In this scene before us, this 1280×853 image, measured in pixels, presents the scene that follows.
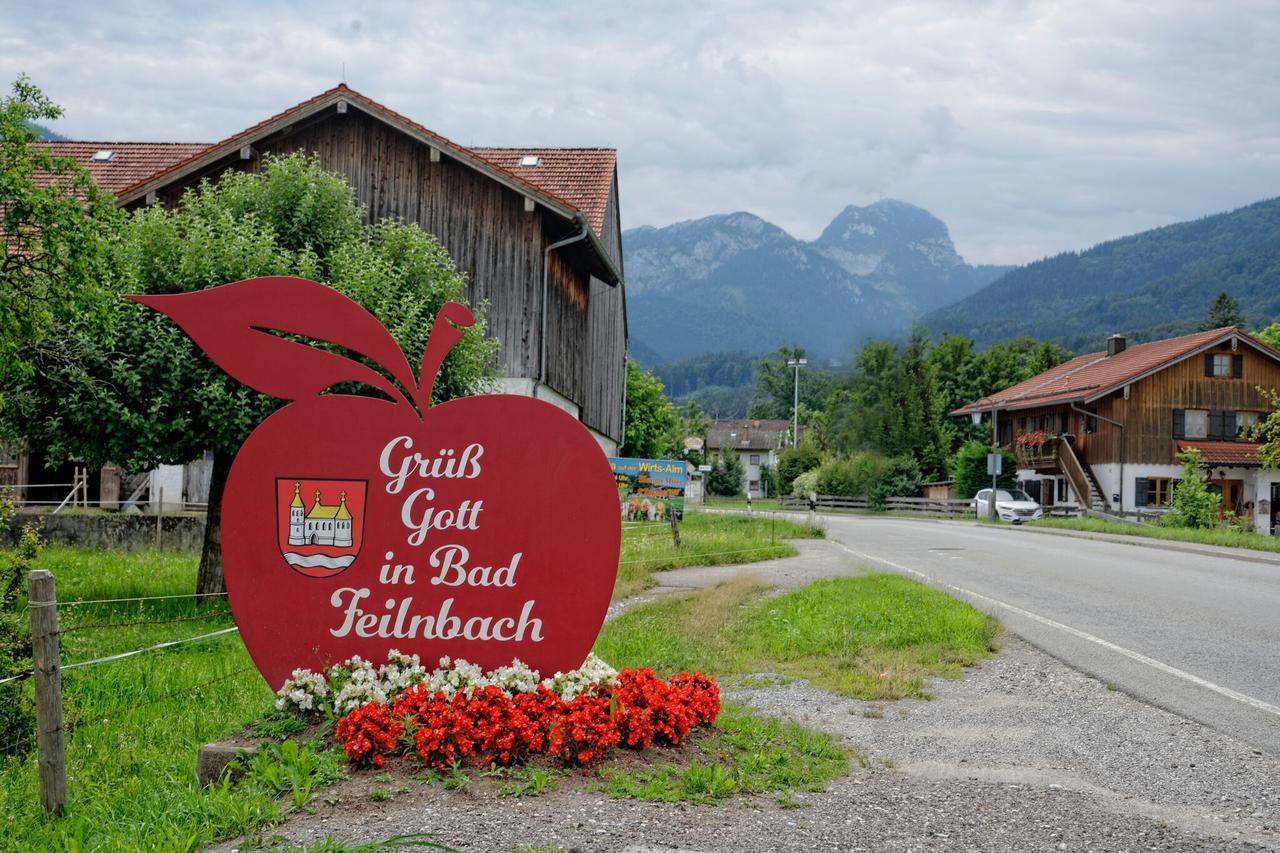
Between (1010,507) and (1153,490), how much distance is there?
844 centimetres

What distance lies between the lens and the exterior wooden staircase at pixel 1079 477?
4822 cm

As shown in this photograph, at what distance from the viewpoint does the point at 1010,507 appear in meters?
44.2

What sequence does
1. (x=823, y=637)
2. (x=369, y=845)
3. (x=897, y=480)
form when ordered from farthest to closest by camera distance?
(x=897, y=480), (x=823, y=637), (x=369, y=845)

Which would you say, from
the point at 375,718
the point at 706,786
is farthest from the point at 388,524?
the point at 706,786

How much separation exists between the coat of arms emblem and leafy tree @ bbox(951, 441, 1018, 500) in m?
51.5

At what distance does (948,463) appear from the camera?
2456 inches

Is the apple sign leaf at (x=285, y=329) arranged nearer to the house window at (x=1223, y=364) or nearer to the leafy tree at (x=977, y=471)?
the house window at (x=1223, y=364)

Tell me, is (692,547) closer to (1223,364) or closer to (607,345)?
(607,345)

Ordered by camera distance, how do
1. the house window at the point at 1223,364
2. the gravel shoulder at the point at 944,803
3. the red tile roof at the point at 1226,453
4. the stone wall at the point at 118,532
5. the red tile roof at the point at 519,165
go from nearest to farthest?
the gravel shoulder at the point at 944,803 → the stone wall at the point at 118,532 → the red tile roof at the point at 519,165 → the red tile roof at the point at 1226,453 → the house window at the point at 1223,364

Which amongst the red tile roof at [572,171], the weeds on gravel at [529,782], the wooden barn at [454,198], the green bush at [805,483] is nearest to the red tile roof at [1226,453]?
the green bush at [805,483]

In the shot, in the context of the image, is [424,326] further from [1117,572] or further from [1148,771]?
[1117,572]

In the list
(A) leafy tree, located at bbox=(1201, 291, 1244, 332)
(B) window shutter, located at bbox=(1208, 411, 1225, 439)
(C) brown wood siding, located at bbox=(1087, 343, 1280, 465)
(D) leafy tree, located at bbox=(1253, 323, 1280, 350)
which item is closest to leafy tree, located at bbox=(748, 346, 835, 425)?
(A) leafy tree, located at bbox=(1201, 291, 1244, 332)

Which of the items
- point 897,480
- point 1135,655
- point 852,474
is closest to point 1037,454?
point 897,480

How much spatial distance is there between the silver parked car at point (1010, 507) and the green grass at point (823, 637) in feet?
105
